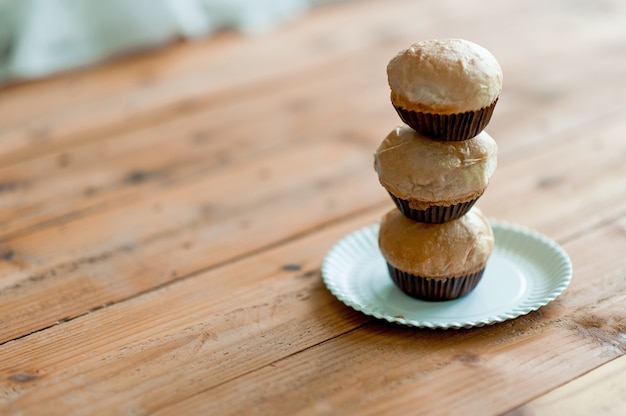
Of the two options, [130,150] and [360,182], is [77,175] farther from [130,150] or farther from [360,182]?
[360,182]

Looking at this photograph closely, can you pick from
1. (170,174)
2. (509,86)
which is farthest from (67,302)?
(509,86)

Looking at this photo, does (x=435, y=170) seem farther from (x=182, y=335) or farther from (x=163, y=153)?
(x=163, y=153)

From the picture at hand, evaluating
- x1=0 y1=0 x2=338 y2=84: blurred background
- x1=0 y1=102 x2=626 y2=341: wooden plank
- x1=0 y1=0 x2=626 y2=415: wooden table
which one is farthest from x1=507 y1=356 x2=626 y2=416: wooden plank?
x1=0 y1=0 x2=338 y2=84: blurred background

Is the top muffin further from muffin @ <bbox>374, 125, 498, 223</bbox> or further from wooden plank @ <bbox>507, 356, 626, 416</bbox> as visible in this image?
wooden plank @ <bbox>507, 356, 626, 416</bbox>

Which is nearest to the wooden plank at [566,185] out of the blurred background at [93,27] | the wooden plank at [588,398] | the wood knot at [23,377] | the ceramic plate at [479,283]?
the ceramic plate at [479,283]

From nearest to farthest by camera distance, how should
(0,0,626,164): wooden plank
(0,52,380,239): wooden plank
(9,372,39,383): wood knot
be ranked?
(9,372,39,383): wood knot, (0,52,380,239): wooden plank, (0,0,626,164): wooden plank

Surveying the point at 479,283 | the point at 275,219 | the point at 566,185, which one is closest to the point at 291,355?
the point at 479,283
